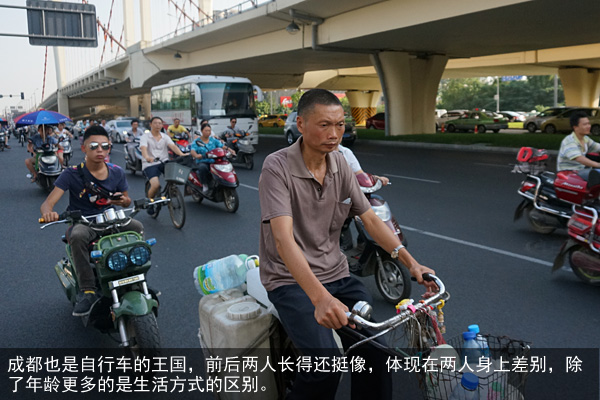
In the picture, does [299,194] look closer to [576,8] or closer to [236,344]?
[236,344]

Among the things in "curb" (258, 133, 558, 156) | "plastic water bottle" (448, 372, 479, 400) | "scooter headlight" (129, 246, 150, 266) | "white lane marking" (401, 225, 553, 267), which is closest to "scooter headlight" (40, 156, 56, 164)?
"white lane marking" (401, 225, 553, 267)

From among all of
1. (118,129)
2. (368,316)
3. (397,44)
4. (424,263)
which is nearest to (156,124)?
(424,263)

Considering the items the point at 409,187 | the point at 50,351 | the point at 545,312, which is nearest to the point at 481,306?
the point at 545,312

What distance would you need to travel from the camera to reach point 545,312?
4461 millimetres

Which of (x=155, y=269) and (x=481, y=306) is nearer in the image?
(x=481, y=306)

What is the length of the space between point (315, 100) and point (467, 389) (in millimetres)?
1349

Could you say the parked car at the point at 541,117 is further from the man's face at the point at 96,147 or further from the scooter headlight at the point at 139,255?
the scooter headlight at the point at 139,255

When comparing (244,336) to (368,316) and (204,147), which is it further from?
(204,147)

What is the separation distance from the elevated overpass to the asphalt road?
7.52 meters

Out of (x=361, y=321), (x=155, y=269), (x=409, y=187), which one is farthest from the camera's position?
(x=409, y=187)

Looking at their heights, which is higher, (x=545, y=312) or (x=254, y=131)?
(x=254, y=131)

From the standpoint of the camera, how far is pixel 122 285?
3570 millimetres

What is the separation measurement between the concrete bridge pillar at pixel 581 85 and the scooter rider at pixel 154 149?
34.5 metres

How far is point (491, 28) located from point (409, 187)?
10285mm
